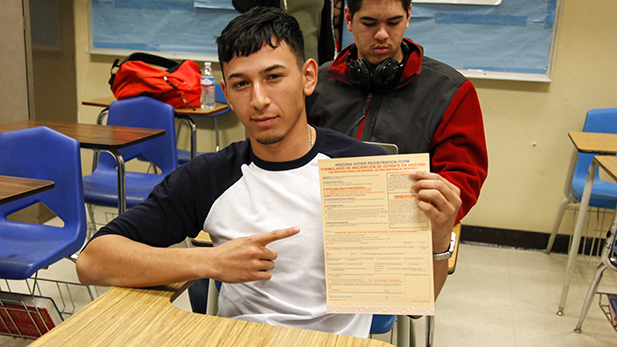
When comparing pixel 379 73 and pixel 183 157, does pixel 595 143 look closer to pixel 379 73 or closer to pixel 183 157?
pixel 379 73

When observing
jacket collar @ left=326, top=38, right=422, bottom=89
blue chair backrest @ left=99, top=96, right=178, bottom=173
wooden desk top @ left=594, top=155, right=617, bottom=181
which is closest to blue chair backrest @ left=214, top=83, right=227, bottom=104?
blue chair backrest @ left=99, top=96, right=178, bottom=173

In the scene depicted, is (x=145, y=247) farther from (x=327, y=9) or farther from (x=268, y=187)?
(x=327, y=9)

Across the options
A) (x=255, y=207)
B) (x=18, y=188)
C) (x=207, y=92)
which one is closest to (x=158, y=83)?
(x=207, y=92)

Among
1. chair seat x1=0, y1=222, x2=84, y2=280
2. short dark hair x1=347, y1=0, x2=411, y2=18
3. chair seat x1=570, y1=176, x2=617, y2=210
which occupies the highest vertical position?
short dark hair x1=347, y1=0, x2=411, y2=18

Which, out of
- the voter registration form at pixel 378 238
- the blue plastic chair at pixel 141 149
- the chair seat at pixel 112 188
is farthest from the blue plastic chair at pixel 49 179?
the voter registration form at pixel 378 238

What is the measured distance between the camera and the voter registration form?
32.1 inches

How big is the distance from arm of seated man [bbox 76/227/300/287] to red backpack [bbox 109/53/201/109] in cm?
212

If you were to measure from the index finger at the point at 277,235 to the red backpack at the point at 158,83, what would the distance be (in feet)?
7.51

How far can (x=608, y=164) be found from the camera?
212cm

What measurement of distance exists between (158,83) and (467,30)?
2.02 metres

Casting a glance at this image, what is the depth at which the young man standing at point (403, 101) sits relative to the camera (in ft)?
5.05

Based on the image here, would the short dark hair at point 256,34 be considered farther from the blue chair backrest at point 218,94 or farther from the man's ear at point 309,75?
the blue chair backrest at point 218,94

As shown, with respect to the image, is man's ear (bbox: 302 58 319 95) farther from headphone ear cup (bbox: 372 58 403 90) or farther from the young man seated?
headphone ear cup (bbox: 372 58 403 90)

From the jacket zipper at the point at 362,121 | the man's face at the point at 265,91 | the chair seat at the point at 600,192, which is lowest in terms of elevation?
the chair seat at the point at 600,192
